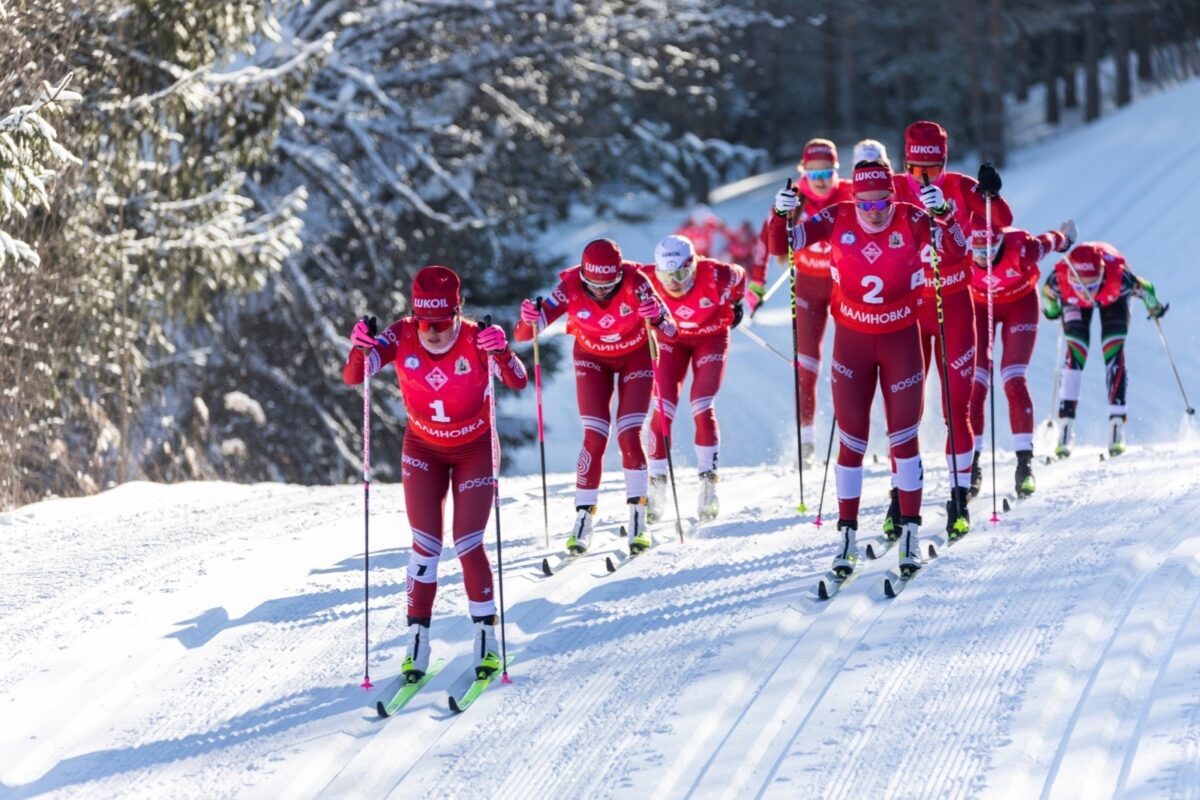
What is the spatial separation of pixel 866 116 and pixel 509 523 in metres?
38.9

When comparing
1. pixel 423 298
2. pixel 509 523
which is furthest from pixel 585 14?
pixel 423 298

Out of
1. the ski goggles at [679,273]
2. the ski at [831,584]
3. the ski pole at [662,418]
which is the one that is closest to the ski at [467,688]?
the ski at [831,584]

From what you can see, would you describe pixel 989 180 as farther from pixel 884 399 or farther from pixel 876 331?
pixel 884 399

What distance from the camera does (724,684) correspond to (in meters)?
7.07

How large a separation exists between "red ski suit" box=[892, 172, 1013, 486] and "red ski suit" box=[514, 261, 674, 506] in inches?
69.4

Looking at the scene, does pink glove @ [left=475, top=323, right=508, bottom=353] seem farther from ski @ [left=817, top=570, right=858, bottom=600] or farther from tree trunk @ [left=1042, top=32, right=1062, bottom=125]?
tree trunk @ [left=1042, top=32, right=1062, bottom=125]

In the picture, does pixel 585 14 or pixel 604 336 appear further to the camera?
pixel 585 14

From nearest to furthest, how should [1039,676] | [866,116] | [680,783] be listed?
[680,783]
[1039,676]
[866,116]

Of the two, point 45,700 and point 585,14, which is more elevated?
point 585,14

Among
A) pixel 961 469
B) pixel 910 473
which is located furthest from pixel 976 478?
pixel 910 473

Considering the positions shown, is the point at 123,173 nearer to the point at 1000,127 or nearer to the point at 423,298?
the point at 423,298

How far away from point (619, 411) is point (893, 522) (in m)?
1.81

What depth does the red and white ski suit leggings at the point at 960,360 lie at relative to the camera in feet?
31.3

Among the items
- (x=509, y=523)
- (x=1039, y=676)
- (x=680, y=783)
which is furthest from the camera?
(x=509, y=523)
